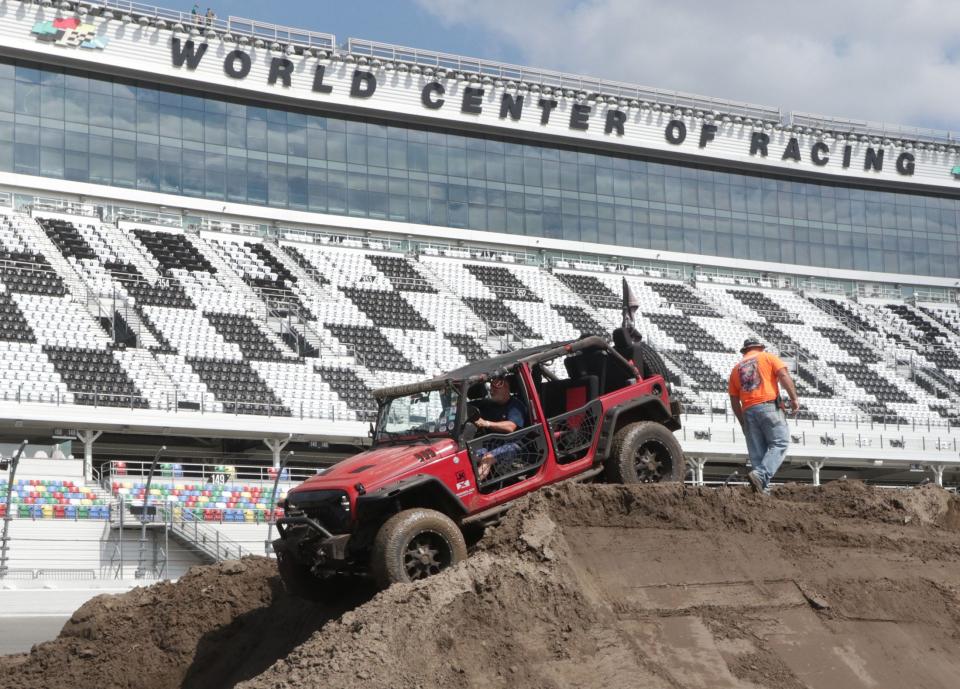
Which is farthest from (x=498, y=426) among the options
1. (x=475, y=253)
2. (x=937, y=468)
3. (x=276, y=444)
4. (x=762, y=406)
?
(x=475, y=253)

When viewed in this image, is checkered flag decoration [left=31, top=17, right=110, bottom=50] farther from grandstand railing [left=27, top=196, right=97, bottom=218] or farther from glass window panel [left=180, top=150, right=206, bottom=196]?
grandstand railing [left=27, top=196, right=97, bottom=218]

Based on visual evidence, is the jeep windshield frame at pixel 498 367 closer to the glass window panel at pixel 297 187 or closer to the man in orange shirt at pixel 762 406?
the man in orange shirt at pixel 762 406

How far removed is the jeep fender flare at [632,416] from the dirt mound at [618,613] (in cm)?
106

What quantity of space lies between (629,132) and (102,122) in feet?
74.7

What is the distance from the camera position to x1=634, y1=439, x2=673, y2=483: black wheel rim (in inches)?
491

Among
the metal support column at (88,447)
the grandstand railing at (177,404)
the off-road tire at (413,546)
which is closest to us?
the off-road tire at (413,546)

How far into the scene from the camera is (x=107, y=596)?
13.4 m

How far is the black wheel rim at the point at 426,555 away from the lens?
10570mm

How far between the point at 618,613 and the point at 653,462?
2.78m

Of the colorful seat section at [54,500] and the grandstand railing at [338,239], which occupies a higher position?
the grandstand railing at [338,239]

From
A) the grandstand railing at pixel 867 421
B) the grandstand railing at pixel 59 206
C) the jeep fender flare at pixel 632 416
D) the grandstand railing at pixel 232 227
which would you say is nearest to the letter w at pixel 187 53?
the grandstand railing at pixel 232 227

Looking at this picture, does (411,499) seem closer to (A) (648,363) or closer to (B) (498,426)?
(B) (498,426)

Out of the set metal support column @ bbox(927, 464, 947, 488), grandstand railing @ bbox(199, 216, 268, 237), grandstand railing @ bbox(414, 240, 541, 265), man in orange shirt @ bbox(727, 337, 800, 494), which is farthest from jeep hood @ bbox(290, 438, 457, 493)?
grandstand railing @ bbox(414, 240, 541, 265)

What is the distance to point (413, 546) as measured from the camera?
10664 millimetres
